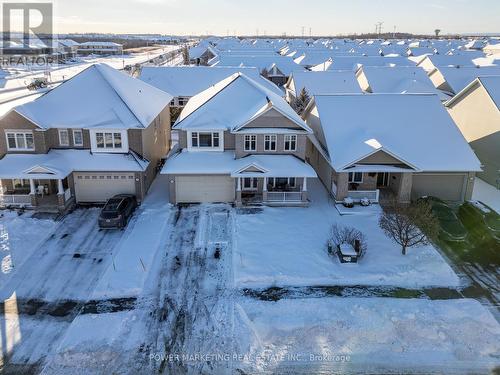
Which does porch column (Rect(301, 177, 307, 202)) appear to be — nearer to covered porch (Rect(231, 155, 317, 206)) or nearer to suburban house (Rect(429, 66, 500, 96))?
covered porch (Rect(231, 155, 317, 206))

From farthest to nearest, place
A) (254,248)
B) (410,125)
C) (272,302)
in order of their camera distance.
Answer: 1. (410,125)
2. (254,248)
3. (272,302)

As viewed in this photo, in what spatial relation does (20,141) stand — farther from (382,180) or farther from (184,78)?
(184,78)

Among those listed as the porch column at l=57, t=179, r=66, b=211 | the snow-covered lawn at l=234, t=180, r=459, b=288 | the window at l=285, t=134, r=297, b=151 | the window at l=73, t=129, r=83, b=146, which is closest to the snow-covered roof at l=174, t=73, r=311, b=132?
the window at l=285, t=134, r=297, b=151

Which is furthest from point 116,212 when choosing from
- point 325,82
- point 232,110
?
point 325,82

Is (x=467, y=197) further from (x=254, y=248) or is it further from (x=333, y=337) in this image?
(x=333, y=337)

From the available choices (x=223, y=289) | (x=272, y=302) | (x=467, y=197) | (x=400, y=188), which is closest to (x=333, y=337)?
(x=272, y=302)

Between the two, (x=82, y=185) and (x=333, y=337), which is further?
(x=82, y=185)

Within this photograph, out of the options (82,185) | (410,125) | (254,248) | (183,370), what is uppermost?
(410,125)
